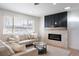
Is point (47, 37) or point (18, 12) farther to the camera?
point (47, 37)

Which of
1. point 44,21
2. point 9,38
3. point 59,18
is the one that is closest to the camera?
point 9,38

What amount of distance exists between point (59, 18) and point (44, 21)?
851mm

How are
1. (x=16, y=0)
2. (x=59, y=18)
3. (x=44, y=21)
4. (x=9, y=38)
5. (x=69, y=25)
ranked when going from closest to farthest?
(x=16, y=0) → (x=9, y=38) → (x=69, y=25) → (x=59, y=18) → (x=44, y=21)

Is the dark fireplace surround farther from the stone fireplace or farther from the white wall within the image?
the white wall

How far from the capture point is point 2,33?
13.5 feet

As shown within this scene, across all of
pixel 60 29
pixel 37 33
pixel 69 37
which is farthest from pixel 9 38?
pixel 69 37

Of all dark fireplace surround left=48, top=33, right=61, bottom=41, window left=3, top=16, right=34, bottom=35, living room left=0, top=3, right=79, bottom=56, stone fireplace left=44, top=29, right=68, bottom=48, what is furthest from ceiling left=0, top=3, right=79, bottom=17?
dark fireplace surround left=48, top=33, right=61, bottom=41

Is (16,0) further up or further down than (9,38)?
further up

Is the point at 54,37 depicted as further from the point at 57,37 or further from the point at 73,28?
the point at 73,28

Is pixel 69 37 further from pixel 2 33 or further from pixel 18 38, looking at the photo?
pixel 2 33

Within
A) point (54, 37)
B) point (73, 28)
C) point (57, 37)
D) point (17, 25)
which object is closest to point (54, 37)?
→ point (54, 37)

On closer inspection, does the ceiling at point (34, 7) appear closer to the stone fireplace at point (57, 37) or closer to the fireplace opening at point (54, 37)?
the stone fireplace at point (57, 37)

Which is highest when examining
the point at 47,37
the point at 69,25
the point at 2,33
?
the point at 69,25

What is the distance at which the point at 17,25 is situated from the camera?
4.12 meters
